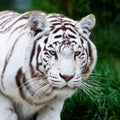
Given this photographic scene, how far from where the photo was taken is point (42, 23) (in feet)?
15.8

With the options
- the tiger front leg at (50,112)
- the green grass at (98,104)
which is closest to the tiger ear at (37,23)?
the tiger front leg at (50,112)

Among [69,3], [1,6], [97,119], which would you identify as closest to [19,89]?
[97,119]

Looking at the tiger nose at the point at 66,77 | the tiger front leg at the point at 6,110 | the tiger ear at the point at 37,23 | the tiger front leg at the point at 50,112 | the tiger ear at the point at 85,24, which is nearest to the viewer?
the tiger nose at the point at 66,77

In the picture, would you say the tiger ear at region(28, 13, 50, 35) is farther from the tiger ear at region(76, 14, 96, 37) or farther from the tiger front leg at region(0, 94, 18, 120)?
the tiger front leg at region(0, 94, 18, 120)

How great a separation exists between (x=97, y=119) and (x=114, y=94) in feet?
1.09

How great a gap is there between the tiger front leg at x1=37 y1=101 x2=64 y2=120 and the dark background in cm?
31

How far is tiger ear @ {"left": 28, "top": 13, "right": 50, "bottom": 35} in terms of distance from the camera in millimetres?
4789

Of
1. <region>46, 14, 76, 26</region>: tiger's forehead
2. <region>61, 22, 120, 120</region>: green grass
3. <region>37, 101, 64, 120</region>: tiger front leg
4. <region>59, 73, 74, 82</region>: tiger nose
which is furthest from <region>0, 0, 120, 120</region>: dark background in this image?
<region>46, 14, 76, 26</region>: tiger's forehead

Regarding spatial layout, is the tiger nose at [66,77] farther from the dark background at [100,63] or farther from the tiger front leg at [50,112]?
the tiger front leg at [50,112]

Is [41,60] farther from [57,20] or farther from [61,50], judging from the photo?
[57,20]

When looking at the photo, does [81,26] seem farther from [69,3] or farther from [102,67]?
[69,3]

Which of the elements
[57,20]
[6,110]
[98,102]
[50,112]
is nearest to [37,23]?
[57,20]

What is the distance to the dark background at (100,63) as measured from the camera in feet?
19.5

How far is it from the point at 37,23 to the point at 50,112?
103 cm
